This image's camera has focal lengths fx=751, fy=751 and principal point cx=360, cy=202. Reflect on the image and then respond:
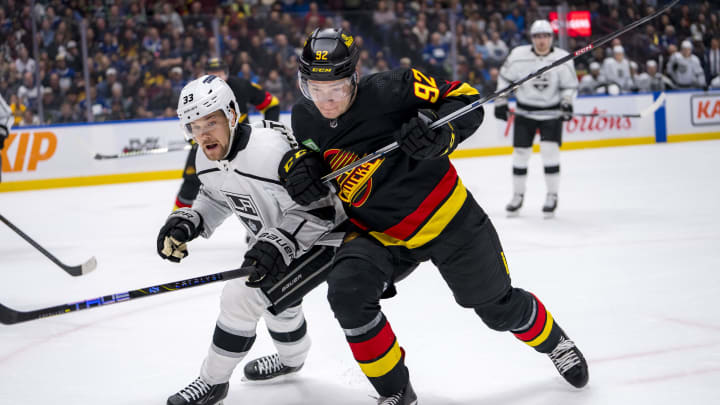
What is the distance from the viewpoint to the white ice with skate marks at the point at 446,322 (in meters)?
2.28

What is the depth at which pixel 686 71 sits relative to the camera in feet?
35.1

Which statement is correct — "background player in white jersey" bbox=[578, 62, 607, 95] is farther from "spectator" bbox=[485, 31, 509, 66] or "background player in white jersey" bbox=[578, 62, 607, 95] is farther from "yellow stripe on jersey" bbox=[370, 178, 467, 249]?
"yellow stripe on jersey" bbox=[370, 178, 467, 249]

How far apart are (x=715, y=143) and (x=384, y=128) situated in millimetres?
8916

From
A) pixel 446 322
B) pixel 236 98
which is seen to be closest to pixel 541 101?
pixel 236 98

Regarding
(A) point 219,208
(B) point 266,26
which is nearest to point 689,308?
(A) point 219,208

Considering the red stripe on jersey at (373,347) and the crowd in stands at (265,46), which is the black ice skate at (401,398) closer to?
the red stripe on jersey at (373,347)

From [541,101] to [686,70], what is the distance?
6.13 metres

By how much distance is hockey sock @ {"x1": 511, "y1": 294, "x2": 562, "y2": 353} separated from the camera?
6.92 feet

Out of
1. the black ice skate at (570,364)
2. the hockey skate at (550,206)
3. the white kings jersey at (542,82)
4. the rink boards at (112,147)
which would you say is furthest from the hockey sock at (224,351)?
the rink boards at (112,147)

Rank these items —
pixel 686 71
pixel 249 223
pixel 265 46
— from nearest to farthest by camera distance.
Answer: pixel 249 223 < pixel 265 46 < pixel 686 71

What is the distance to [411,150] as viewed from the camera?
6.20ft

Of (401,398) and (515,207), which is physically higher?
(401,398)

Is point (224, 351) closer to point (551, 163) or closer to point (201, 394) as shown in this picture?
point (201, 394)

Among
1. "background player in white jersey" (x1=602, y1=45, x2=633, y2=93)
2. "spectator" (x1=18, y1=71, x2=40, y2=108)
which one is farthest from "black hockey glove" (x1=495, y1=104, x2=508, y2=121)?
"spectator" (x1=18, y1=71, x2=40, y2=108)
